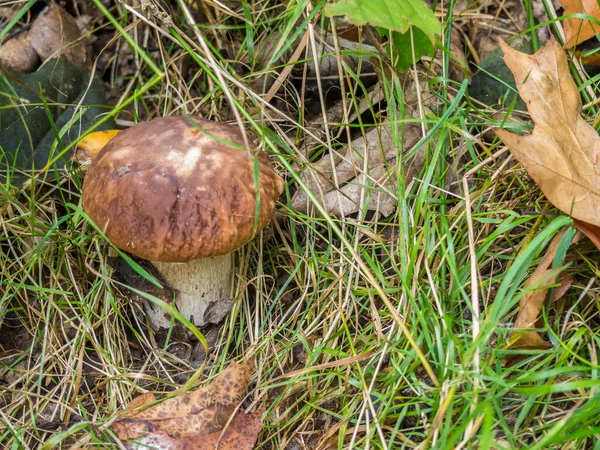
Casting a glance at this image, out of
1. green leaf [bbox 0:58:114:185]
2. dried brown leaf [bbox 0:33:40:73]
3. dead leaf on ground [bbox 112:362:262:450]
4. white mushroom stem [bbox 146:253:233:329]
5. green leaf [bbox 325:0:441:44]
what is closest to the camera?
green leaf [bbox 325:0:441:44]

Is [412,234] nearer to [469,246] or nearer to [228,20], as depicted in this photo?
[469,246]

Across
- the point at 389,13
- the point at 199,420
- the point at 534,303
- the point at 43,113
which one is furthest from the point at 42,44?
the point at 534,303

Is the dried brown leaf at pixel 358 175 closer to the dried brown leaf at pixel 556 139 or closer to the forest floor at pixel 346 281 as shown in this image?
the forest floor at pixel 346 281

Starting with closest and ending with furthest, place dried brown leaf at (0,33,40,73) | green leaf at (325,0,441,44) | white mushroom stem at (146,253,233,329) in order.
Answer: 1. green leaf at (325,0,441,44)
2. white mushroom stem at (146,253,233,329)
3. dried brown leaf at (0,33,40,73)

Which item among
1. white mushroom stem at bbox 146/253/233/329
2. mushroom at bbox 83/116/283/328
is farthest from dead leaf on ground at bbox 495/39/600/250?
white mushroom stem at bbox 146/253/233/329

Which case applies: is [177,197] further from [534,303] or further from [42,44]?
[42,44]

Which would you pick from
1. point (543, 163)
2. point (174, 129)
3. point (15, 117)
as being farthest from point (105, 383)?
point (543, 163)

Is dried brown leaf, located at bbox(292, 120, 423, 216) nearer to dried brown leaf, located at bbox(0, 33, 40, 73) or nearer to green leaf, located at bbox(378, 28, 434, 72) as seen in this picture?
green leaf, located at bbox(378, 28, 434, 72)
